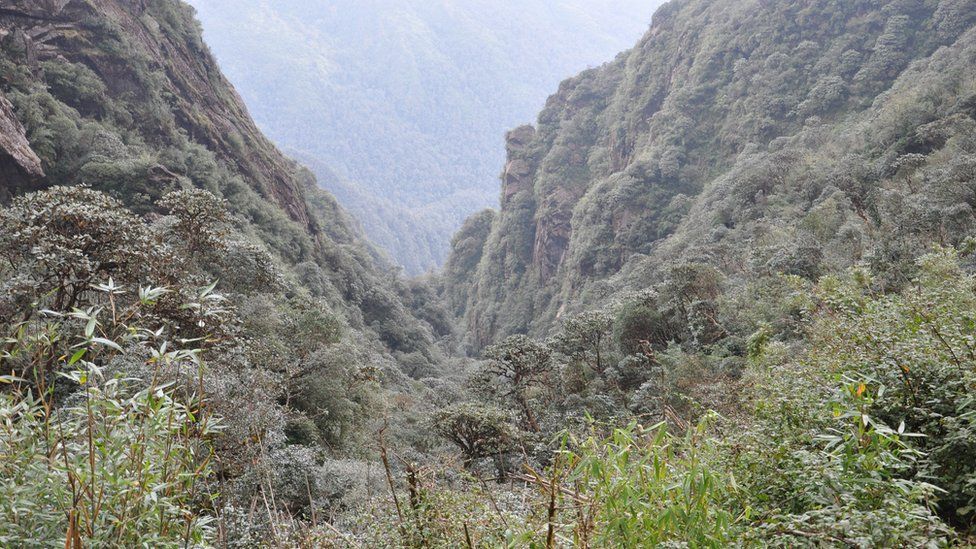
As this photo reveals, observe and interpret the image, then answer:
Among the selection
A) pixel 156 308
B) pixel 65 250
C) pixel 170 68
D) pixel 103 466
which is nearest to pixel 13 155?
pixel 65 250

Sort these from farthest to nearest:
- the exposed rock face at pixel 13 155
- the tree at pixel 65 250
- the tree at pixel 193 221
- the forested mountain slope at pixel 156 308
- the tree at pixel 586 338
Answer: the tree at pixel 586 338
the exposed rock face at pixel 13 155
the tree at pixel 193 221
the tree at pixel 65 250
the forested mountain slope at pixel 156 308

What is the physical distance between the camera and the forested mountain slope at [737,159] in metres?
18.8

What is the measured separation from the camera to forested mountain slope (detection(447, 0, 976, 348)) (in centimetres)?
1883

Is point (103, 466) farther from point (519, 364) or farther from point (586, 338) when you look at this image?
point (586, 338)

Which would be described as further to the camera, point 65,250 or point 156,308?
point 156,308

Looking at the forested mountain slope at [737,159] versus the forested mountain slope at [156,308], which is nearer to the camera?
the forested mountain slope at [156,308]

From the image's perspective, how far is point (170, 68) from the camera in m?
31.4

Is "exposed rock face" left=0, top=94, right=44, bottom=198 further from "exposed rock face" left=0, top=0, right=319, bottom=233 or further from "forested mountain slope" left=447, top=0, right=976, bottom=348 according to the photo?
"forested mountain slope" left=447, top=0, right=976, bottom=348

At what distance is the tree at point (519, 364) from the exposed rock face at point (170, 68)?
15945mm

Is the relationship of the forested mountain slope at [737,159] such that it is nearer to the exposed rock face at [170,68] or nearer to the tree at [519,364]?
the tree at [519,364]

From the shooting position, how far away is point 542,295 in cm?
5166

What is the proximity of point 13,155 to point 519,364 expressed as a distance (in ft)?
54.6

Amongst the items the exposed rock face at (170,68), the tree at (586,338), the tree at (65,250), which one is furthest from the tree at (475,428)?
the exposed rock face at (170,68)

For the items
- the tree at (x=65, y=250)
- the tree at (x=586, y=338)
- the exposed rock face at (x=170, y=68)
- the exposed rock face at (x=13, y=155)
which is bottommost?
the tree at (x=586, y=338)
